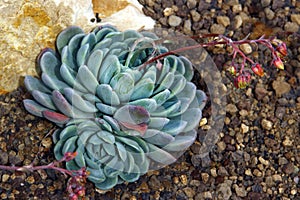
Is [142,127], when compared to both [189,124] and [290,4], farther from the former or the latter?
[290,4]

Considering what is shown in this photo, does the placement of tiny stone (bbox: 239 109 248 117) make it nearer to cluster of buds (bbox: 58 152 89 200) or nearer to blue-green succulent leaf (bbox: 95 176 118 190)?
blue-green succulent leaf (bbox: 95 176 118 190)

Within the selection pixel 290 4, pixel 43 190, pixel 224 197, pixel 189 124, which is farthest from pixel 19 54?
pixel 290 4

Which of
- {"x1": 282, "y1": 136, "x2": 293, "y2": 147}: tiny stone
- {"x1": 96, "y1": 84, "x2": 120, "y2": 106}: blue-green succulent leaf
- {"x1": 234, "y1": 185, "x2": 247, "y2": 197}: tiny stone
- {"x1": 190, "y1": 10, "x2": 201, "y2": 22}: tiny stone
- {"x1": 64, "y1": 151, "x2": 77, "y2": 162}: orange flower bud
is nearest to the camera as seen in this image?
{"x1": 64, "y1": 151, "x2": 77, "y2": 162}: orange flower bud

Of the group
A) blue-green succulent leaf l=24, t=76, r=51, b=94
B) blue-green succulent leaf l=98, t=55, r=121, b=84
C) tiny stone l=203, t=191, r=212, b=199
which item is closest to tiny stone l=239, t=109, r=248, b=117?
tiny stone l=203, t=191, r=212, b=199

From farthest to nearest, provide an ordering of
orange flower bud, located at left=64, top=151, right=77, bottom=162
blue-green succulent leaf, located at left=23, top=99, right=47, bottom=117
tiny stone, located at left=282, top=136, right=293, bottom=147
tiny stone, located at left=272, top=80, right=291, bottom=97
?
tiny stone, located at left=272, top=80, right=291, bottom=97 → tiny stone, located at left=282, top=136, right=293, bottom=147 → blue-green succulent leaf, located at left=23, top=99, right=47, bottom=117 → orange flower bud, located at left=64, top=151, right=77, bottom=162

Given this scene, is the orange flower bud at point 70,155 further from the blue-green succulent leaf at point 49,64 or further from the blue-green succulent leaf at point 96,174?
the blue-green succulent leaf at point 49,64

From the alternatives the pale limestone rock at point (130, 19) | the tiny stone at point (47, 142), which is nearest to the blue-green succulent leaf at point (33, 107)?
the tiny stone at point (47, 142)

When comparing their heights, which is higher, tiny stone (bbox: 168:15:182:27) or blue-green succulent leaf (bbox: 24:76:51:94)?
blue-green succulent leaf (bbox: 24:76:51:94)
